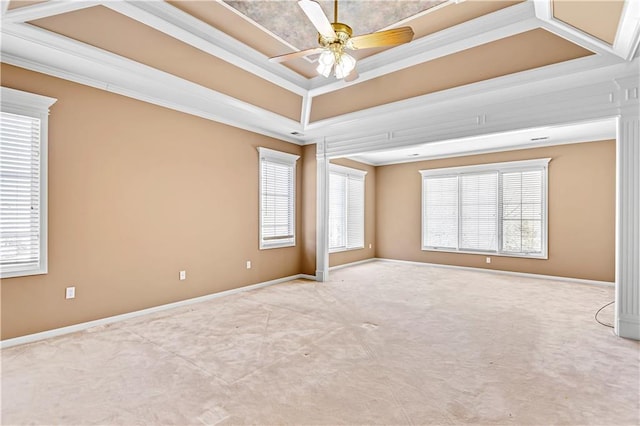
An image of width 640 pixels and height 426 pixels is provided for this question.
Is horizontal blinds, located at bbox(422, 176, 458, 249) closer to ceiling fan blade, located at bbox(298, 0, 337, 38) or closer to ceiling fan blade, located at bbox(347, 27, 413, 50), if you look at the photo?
ceiling fan blade, located at bbox(347, 27, 413, 50)

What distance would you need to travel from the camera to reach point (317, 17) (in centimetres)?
241

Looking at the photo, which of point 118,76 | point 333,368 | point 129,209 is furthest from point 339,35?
point 129,209

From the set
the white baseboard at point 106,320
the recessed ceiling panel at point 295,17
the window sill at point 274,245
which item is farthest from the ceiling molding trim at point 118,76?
the white baseboard at point 106,320

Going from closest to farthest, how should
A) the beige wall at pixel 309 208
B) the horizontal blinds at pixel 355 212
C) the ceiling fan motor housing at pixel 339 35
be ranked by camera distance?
the ceiling fan motor housing at pixel 339 35, the beige wall at pixel 309 208, the horizontal blinds at pixel 355 212

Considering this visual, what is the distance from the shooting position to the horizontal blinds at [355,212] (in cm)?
807

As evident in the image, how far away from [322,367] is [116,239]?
9.70 feet

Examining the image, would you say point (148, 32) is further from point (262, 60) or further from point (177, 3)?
point (262, 60)

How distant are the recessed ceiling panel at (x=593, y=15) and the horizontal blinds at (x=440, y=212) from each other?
5.10m

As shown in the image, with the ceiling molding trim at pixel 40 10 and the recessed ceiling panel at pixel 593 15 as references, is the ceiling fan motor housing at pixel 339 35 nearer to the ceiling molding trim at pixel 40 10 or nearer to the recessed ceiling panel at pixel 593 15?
the recessed ceiling panel at pixel 593 15

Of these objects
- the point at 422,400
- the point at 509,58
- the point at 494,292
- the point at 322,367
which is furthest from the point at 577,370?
the point at 509,58

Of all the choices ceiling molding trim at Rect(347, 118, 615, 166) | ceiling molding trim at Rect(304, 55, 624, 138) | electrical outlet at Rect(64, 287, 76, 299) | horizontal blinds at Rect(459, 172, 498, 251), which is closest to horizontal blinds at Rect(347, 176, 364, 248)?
ceiling molding trim at Rect(347, 118, 615, 166)

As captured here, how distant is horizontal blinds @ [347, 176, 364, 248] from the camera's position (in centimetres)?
807

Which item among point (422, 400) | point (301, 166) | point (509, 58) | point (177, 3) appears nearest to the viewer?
point (422, 400)

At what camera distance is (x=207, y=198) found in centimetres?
482
